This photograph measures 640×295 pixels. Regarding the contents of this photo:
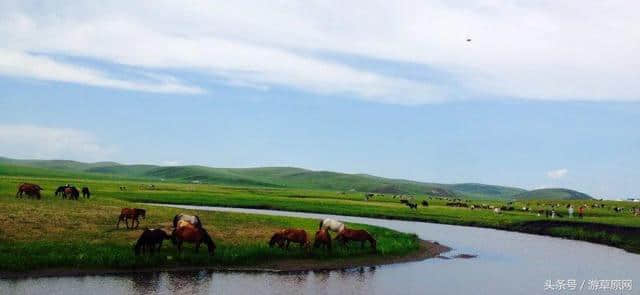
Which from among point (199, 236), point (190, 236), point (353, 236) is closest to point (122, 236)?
point (190, 236)

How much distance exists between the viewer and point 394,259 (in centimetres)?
3303

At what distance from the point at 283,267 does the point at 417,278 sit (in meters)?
6.95

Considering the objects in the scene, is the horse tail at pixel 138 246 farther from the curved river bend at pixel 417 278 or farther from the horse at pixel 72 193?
the horse at pixel 72 193

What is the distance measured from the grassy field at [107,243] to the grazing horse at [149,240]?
19.3 inches

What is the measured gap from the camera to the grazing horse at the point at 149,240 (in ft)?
85.9

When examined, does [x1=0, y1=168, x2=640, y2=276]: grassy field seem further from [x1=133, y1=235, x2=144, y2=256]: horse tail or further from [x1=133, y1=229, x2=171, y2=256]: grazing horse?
[x1=133, y1=229, x2=171, y2=256]: grazing horse

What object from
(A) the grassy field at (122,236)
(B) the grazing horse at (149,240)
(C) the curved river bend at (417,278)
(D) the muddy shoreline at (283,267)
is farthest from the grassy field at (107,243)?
(C) the curved river bend at (417,278)

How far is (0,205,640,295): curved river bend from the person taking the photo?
72.4 ft

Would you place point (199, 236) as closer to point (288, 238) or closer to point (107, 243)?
point (107, 243)

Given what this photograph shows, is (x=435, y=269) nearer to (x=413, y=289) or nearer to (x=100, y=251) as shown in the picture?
(x=413, y=289)

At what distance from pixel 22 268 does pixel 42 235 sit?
6420 mm

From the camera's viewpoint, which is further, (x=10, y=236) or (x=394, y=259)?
(x=394, y=259)

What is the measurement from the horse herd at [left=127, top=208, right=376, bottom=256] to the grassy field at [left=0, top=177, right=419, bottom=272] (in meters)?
0.53

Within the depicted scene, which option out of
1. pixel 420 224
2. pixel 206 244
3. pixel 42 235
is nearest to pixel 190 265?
pixel 206 244
